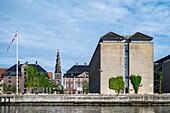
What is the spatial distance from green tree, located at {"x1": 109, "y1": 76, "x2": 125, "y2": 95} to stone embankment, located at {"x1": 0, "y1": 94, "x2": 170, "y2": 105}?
6.42 meters

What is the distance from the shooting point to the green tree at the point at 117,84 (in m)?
71.6

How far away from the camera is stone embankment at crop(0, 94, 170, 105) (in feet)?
212

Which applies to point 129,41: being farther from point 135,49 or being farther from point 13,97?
point 13,97

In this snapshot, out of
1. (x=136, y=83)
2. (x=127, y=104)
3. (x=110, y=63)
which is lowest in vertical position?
(x=127, y=104)

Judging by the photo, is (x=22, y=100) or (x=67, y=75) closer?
(x=22, y=100)

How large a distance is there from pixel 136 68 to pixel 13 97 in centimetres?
3284

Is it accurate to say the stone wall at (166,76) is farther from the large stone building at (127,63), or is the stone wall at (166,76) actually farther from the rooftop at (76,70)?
the rooftop at (76,70)

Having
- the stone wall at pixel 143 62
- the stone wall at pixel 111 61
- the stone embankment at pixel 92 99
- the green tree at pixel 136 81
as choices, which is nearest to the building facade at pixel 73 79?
the stone wall at pixel 111 61

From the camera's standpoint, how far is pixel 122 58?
73.6m

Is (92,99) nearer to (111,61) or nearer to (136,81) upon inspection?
(111,61)

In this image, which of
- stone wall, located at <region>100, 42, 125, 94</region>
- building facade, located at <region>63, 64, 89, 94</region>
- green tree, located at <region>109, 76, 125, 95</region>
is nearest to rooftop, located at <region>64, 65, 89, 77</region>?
building facade, located at <region>63, 64, 89, 94</region>

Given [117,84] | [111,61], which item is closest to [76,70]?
[111,61]

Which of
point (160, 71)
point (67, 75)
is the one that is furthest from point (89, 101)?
point (67, 75)

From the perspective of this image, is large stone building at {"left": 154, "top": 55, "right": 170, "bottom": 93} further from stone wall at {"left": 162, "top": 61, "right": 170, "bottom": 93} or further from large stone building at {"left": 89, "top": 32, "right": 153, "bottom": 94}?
large stone building at {"left": 89, "top": 32, "right": 153, "bottom": 94}
